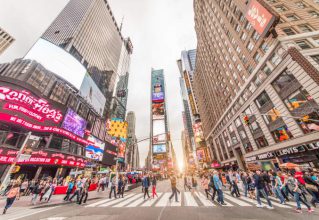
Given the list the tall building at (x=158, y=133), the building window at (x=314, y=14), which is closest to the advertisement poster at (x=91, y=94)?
the tall building at (x=158, y=133)

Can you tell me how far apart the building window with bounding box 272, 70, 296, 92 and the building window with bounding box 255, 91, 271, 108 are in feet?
8.32

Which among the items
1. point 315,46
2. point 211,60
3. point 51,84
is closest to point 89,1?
point 51,84

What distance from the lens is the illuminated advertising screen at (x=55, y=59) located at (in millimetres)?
41438

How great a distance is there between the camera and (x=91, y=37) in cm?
8888

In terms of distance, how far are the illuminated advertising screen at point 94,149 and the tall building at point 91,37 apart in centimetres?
4405

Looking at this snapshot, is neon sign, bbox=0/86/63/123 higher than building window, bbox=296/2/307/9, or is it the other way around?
building window, bbox=296/2/307/9

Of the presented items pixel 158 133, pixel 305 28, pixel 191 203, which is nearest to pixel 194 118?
pixel 158 133

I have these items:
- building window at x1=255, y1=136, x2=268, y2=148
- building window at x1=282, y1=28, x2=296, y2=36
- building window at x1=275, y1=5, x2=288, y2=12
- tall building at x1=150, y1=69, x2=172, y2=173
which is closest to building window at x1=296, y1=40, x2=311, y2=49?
building window at x1=282, y1=28, x2=296, y2=36

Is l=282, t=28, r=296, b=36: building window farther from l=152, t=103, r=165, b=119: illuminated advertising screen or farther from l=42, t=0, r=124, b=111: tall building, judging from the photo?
l=42, t=0, r=124, b=111: tall building

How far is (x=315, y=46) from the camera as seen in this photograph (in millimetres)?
19312

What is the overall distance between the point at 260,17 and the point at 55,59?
53.7 m

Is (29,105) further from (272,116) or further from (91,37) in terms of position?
(91,37)

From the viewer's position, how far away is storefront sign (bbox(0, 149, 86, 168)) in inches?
865

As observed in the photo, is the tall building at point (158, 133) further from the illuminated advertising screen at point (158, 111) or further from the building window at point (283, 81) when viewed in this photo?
the building window at point (283, 81)
